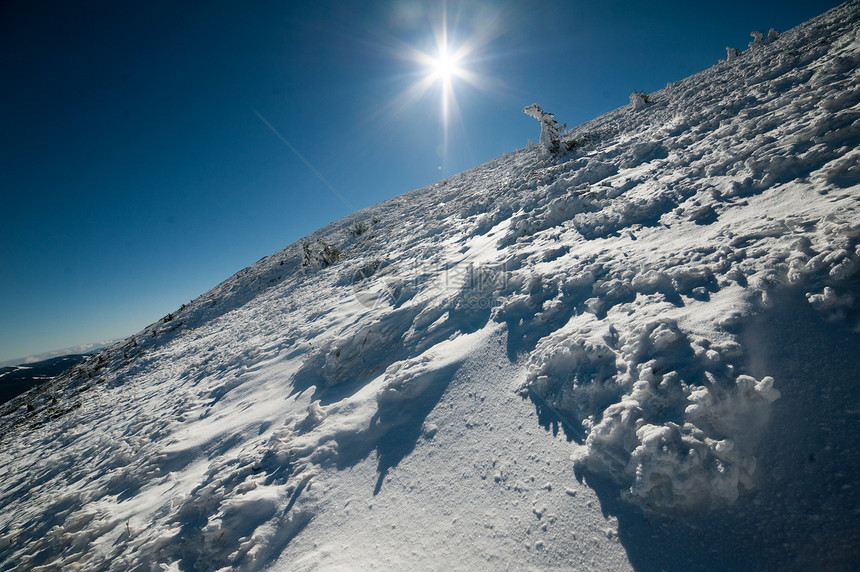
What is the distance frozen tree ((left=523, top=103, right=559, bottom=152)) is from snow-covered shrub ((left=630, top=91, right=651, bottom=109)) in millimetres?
4990

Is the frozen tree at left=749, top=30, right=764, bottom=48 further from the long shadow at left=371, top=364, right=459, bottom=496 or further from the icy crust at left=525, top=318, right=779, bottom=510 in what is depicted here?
the long shadow at left=371, top=364, right=459, bottom=496

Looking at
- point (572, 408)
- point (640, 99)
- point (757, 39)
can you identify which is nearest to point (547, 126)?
point (640, 99)

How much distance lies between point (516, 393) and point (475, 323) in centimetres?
158

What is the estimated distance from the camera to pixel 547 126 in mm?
11977

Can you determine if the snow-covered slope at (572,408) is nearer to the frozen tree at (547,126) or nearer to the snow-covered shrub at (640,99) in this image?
the frozen tree at (547,126)

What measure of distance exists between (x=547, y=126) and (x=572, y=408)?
1229 cm

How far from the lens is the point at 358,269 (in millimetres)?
10672

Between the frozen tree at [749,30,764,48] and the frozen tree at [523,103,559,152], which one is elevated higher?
the frozen tree at [749,30,764,48]

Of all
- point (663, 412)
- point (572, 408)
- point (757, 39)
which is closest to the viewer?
point (663, 412)

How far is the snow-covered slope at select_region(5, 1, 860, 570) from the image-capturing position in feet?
6.46

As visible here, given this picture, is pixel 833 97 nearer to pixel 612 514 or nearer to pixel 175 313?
pixel 612 514

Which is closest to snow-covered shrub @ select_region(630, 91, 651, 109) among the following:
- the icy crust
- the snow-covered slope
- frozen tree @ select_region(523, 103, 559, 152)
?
frozen tree @ select_region(523, 103, 559, 152)

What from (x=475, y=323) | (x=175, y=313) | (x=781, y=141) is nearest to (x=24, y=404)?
(x=175, y=313)

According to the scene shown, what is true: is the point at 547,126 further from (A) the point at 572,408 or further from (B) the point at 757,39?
(A) the point at 572,408
